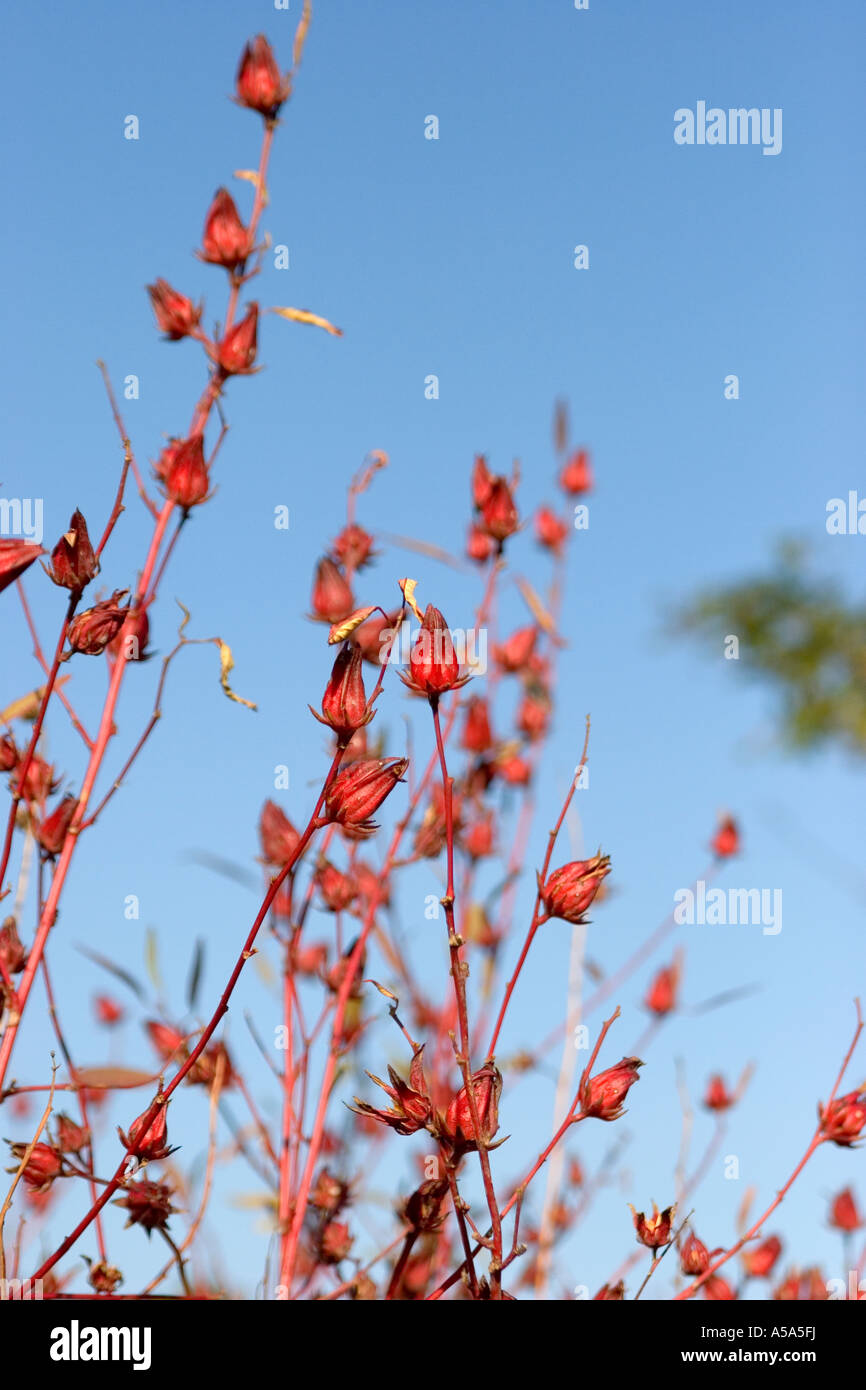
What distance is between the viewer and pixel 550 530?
1598 mm

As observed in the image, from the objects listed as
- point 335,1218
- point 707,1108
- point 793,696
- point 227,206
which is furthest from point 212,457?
point 793,696

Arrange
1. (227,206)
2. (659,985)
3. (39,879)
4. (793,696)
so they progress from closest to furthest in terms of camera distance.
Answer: (39,879), (227,206), (659,985), (793,696)

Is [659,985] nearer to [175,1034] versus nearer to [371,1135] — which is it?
[371,1135]

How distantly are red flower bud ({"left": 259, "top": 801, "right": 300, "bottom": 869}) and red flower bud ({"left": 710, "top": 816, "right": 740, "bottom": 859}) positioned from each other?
672 millimetres

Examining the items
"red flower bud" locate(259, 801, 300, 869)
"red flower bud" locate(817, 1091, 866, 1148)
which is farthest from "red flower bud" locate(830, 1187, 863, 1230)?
"red flower bud" locate(259, 801, 300, 869)

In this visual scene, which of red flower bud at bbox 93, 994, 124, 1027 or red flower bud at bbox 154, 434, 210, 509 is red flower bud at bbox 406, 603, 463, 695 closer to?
red flower bud at bbox 154, 434, 210, 509

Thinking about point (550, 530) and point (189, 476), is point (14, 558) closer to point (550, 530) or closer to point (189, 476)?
point (189, 476)

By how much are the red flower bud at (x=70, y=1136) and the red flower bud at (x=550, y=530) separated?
3.26ft

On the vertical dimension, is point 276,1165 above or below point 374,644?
below

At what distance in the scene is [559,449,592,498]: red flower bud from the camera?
163 cm

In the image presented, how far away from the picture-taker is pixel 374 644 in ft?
3.30
